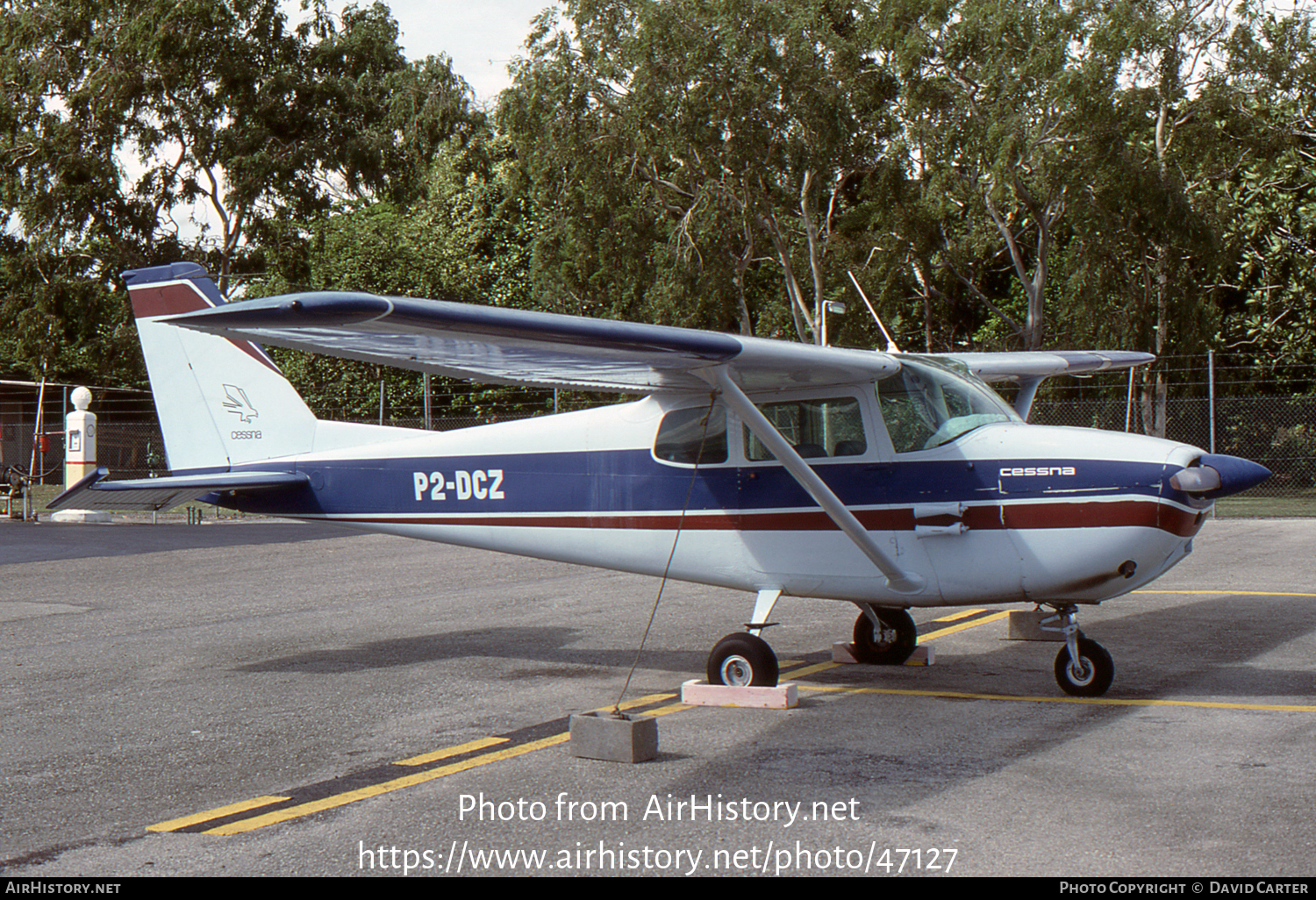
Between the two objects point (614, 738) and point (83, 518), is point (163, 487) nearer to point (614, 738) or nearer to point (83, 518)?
point (614, 738)

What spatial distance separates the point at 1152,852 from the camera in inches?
171

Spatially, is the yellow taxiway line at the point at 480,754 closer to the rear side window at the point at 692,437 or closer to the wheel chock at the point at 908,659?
the wheel chock at the point at 908,659

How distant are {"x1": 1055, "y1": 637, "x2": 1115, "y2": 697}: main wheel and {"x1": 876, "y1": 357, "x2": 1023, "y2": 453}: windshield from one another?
1.54m

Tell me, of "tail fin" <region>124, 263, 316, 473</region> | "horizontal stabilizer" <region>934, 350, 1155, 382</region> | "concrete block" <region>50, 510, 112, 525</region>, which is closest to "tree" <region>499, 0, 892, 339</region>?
"concrete block" <region>50, 510, 112, 525</region>

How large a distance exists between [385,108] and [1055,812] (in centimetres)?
4240

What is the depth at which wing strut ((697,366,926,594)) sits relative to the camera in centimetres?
693

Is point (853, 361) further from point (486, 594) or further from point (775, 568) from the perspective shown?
point (486, 594)

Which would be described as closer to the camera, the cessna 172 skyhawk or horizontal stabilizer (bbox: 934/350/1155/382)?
the cessna 172 skyhawk

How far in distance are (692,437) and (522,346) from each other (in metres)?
2.24

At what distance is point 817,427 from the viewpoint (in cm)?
772

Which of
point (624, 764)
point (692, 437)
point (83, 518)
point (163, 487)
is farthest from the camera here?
point (83, 518)

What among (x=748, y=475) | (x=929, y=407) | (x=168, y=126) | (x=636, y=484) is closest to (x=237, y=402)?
(x=636, y=484)

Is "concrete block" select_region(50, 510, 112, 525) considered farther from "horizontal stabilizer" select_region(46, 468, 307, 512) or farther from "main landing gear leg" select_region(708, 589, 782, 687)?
"main landing gear leg" select_region(708, 589, 782, 687)

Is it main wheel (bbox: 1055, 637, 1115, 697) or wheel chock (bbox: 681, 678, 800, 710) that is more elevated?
main wheel (bbox: 1055, 637, 1115, 697)
